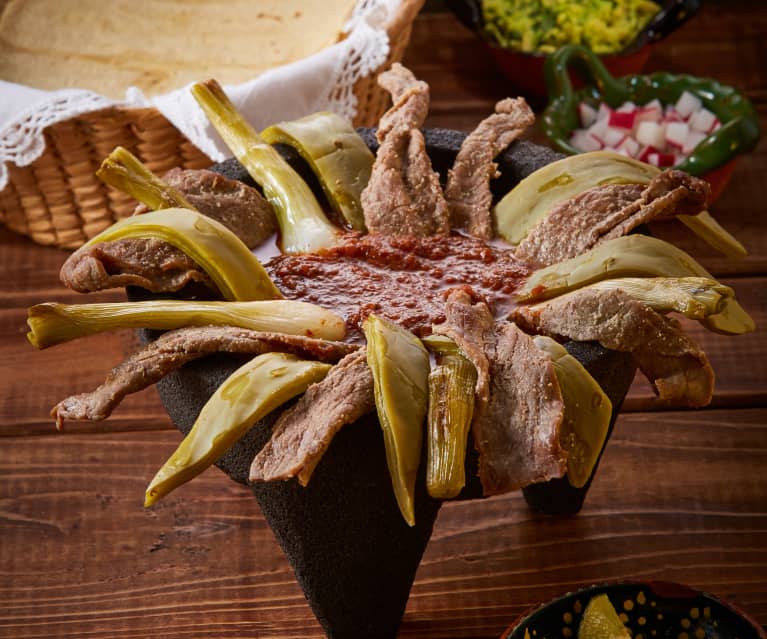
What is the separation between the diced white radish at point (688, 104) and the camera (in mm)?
1986

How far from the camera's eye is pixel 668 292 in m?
1.05

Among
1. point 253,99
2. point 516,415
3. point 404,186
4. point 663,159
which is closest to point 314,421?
point 516,415

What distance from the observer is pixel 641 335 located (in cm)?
104

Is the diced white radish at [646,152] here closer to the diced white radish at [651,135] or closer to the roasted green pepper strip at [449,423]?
the diced white radish at [651,135]

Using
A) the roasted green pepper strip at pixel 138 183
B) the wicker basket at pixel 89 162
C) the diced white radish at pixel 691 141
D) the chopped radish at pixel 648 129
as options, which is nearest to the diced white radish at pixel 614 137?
the chopped radish at pixel 648 129

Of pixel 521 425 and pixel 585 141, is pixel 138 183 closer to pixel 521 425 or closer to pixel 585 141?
pixel 521 425

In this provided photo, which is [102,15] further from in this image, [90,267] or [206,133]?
[90,267]

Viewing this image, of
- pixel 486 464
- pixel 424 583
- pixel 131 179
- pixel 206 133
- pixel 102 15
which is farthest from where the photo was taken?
pixel 102 15

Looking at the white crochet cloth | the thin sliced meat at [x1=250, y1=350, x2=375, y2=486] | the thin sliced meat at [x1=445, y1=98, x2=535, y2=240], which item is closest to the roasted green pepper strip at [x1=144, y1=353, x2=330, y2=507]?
the thin sliced meat at [x1=250, y1=350, x2=375, y2=486]

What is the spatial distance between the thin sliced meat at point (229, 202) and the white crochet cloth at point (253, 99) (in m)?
0.38

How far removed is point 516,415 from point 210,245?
34 cm

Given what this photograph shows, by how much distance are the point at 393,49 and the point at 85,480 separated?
843mm

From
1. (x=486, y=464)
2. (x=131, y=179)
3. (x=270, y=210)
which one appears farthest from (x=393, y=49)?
(x=486, y=464)

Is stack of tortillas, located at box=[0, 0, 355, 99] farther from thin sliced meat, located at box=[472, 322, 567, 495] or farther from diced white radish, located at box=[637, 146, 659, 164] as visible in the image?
thin sliced meat, located at box=[472, 322, 567, 495]
